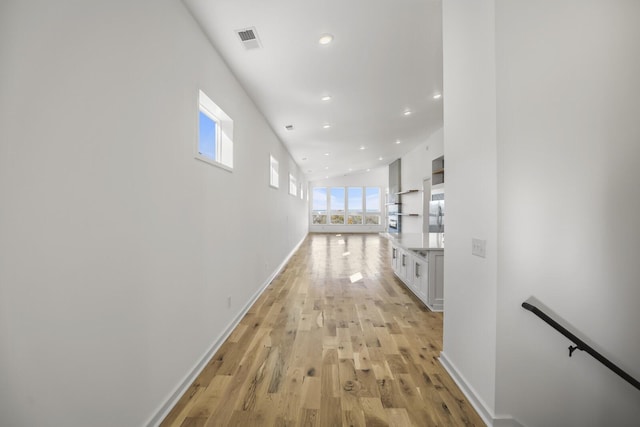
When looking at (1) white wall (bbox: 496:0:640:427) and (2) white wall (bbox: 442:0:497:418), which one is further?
(2) white wall (bbox: 442:0:497:418)

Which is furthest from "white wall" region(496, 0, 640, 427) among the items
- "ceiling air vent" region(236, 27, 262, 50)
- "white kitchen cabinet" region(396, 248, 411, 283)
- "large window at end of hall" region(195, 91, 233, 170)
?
"white kitchen cabinet" region(396, 248, 411, 283)

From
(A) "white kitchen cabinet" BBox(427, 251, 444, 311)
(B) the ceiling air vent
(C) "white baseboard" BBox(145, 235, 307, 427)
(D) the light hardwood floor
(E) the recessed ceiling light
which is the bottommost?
(D) the light hardwood floor

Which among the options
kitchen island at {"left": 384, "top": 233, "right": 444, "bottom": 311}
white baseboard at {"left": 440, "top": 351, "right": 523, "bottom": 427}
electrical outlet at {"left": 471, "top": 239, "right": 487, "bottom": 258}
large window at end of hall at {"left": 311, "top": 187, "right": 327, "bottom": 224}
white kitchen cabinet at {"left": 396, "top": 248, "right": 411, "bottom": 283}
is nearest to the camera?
white baseboard at {"left": 440, "top": 351, "right": 523, "bottom": 427}

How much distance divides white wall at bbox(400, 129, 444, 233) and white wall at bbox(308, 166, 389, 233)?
4338 millimetres

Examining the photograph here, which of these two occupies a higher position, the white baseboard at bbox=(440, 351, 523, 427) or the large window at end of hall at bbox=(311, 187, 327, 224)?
the large window at end of hall at bbox=(311, 187, 327, 224)

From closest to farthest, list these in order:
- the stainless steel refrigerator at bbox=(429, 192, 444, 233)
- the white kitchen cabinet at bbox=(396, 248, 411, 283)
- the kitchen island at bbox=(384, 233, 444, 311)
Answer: the kitchen island at bbox=(384, 233, 444, 311)
the white kitchen cabinet at bbox=(396, 248, 411, 283)
the stainless steel refrigerator at bbox=(429, 192, 444, 233)

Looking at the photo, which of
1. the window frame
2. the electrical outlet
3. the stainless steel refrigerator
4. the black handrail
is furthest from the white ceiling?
the window frame

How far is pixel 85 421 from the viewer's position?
44.6 inches

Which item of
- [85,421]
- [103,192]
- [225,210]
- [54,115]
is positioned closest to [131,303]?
[85,421]

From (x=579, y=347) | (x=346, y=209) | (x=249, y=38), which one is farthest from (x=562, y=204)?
(x=346, y=209)

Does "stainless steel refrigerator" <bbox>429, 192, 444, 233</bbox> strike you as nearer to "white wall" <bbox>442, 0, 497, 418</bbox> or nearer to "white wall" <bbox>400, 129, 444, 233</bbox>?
"white wall" <bbox>400, 129, 444, 233</bbox>

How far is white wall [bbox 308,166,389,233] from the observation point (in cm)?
1410

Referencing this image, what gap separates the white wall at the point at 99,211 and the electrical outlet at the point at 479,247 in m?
2.03

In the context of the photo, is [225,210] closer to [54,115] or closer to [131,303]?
[131,303]
